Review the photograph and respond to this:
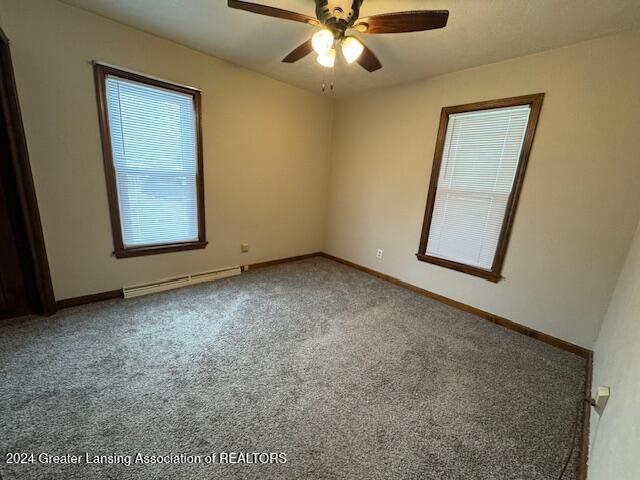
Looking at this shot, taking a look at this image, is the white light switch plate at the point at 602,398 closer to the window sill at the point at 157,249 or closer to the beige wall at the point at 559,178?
the beige wall at the point at 559,178

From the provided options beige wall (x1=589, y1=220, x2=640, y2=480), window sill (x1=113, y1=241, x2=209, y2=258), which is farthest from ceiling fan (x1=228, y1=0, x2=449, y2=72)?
window sill (x1=113, y1=241, x2=209, y2=258)

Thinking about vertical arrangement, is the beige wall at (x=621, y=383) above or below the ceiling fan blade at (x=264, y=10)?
below

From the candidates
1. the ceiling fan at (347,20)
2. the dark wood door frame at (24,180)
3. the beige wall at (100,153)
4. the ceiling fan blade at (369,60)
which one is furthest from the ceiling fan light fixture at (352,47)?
the dark wood door frame at (24,180)

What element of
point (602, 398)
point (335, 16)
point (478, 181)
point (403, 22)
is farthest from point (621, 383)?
point (335, 16)

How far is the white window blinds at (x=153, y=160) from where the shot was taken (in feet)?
7.52

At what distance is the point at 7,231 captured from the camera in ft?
6.40

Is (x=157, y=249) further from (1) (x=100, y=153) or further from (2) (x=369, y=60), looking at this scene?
(2) (x=369, y=60)

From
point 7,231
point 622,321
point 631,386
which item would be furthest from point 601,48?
point 7,231

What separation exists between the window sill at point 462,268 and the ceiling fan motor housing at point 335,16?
2.33 metres

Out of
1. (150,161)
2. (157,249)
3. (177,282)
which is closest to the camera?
(150,161)

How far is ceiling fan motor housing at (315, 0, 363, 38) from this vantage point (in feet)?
5.02

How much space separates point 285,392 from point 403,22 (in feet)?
7.48

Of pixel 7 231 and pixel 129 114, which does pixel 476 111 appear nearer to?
pixel 129 114

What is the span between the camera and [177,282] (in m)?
2.82
